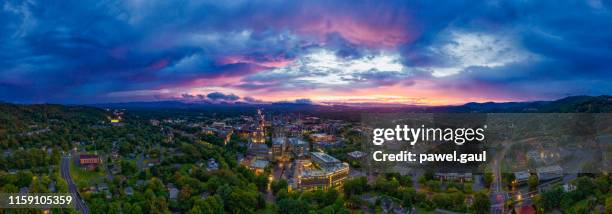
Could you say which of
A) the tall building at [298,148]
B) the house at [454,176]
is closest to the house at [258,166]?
the tall building at [298,148]

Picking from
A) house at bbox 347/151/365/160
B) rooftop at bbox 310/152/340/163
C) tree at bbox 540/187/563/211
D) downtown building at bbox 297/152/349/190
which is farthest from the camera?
house at bbox 347/151/365/160

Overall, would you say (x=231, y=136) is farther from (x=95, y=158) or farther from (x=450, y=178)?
(x=450, y=178)

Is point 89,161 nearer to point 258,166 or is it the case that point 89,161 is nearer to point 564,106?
point 258,166

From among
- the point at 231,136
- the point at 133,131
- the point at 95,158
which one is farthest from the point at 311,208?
the point at 133,131

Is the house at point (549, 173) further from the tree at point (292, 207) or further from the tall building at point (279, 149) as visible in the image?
the tall building at point (279, 149)

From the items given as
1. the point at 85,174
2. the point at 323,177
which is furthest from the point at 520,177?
the point at 85,174

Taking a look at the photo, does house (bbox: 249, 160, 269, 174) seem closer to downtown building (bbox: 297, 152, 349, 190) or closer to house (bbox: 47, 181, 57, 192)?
downtown building (bbox: 297, 152, 349, 190)

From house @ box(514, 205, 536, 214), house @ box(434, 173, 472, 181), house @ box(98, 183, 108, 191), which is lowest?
house @ box(514, 205, 536, 214)

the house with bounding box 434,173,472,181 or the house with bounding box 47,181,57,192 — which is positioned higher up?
the house with bounding box 47,181,57,192

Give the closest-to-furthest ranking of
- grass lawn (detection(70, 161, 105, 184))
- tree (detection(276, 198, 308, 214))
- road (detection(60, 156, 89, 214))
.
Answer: tree (detection(276, 198, 308, 214)) < road (detection(60, 156, 89, 214)) < grass lawn (detection(70, 161, 105, 184))

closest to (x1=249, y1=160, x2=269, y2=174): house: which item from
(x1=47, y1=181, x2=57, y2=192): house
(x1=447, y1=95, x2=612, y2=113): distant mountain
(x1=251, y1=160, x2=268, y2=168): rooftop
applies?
(x1=251, y1=160, x2=268, y2=168): rooftop
